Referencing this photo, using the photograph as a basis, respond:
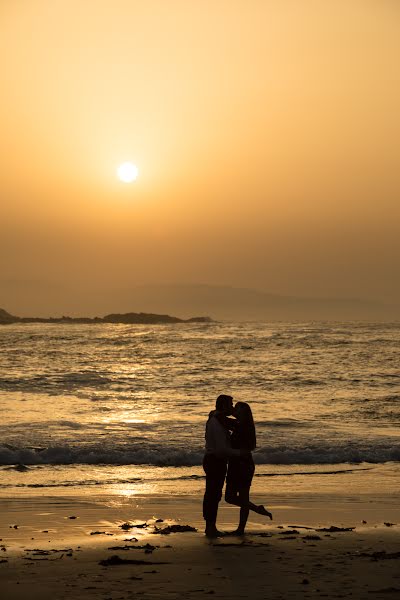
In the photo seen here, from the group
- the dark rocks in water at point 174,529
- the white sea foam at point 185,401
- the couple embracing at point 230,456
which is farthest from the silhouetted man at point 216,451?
the white sea foam at point 185,401

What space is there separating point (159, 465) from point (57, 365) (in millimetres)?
29518

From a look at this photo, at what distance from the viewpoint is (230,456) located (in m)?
11.6

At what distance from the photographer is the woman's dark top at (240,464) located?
11.6 m

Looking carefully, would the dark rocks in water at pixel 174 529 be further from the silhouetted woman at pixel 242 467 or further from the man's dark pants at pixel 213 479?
the silhouetted woman at pixel 242 467

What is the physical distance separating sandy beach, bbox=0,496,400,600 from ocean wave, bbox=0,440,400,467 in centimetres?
583

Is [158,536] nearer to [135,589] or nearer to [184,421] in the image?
[135,589]

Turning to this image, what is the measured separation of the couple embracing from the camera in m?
11.6

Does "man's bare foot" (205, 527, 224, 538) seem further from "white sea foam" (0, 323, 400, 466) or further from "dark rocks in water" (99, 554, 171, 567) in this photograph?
"white sea foam" (0, 323, 400, 466)

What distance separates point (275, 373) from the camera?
143 feet

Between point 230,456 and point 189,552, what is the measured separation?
164 centimetres

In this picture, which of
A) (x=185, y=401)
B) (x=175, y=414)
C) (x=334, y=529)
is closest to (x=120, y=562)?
(x=334, y=529)

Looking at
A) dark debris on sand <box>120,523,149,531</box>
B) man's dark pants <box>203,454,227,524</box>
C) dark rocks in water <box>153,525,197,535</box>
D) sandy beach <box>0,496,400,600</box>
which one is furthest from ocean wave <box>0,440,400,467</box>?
man's dark pants <box>203,454,227,524</box>

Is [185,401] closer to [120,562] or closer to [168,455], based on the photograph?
[168,455]

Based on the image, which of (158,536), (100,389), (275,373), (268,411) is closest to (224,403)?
(158,536)
